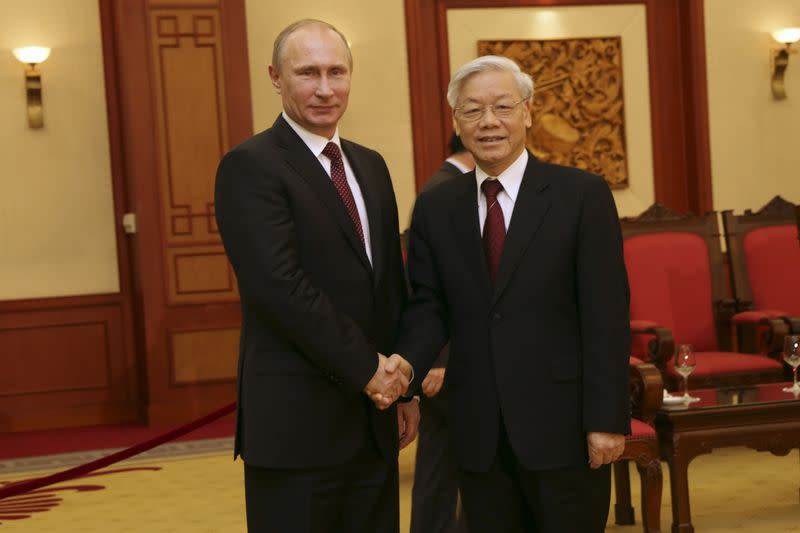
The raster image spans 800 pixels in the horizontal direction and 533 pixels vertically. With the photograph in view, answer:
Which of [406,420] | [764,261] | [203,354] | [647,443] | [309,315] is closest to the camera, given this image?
[309,315]

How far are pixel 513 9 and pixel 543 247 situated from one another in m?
5.52

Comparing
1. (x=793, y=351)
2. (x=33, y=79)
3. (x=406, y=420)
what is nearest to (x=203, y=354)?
(x=33, y=79)

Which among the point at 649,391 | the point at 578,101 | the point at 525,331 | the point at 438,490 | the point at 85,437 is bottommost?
the point at 85,437

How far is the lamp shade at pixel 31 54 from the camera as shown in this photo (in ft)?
23.5

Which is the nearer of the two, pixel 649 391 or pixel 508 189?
pixel 508 189

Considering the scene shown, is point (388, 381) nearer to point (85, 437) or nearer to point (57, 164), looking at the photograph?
point (85, 437)

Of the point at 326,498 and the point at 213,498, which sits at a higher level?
the point at 326,498

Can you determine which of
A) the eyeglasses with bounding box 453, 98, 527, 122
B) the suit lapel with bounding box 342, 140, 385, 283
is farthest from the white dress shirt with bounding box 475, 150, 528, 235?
the suit lapel with bounding box 342, 140, 385, 283

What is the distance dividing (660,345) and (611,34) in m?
3.41

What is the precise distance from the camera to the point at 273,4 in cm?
742

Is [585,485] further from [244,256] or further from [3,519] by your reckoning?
[3,519]

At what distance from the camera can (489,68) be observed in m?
2.54

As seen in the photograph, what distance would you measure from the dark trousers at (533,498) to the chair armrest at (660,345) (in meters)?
2.67

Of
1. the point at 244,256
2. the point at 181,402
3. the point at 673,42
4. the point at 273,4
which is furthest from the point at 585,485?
the point at 673,42
